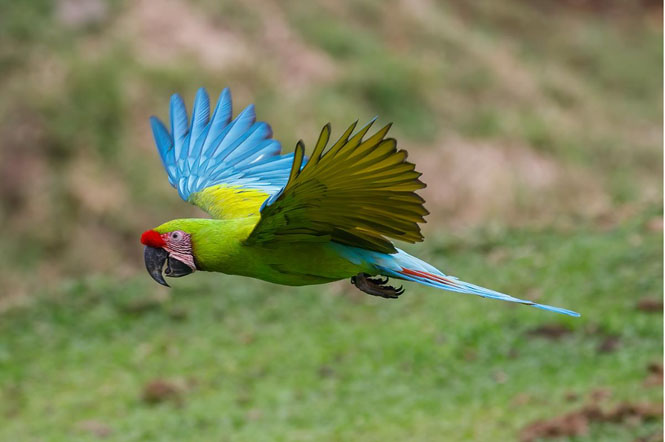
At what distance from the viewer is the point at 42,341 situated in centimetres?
866

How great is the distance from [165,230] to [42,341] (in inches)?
248

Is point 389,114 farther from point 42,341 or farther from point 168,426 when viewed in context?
point 168,426

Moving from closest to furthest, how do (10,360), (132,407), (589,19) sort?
(132,407)
(10,360)
(589,19)

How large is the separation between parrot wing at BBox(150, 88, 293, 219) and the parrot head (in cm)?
75

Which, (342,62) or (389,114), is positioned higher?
(342,62)

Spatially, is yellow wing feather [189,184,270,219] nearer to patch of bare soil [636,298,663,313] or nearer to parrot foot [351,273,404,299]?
parrot foot [351,273,404,299]

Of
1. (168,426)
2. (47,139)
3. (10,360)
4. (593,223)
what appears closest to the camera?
(168,426)

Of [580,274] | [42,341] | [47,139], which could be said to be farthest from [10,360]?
[580,274]

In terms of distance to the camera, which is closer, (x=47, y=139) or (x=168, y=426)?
(x=168, y=426)

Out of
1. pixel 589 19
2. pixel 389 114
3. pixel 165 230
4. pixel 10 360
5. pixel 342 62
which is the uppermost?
pixel 589 19

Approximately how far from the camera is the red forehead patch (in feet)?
9.11

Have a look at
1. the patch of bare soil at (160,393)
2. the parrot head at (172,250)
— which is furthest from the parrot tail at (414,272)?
the patch of bare soil at (160,393)

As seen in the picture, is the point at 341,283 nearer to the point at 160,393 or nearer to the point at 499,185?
the point at 160,393

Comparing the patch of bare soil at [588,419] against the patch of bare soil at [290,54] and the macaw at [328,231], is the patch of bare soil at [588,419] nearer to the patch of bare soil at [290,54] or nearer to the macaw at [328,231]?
the macaw at [328,231]
